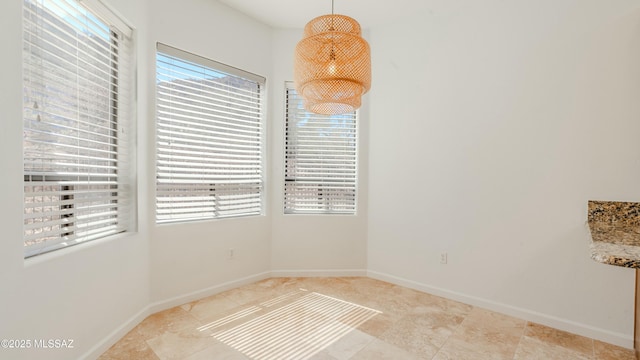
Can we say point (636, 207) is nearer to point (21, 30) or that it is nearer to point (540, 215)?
point (540, 215)

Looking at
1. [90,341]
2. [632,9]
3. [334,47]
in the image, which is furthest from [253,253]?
[632,9]

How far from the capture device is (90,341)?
6.30ft

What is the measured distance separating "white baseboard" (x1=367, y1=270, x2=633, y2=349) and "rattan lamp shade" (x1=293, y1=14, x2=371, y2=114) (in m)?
2.16

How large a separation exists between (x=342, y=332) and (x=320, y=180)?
1.73 metres

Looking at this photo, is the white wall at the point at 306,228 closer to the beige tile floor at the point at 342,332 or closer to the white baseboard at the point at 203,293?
the white baseboard at the point at 203,293

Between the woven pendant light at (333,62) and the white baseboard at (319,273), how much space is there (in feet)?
7.36

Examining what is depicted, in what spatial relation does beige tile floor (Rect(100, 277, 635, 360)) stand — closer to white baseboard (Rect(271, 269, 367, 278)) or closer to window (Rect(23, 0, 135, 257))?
white baseboard (Rect(271, 269, 367, 278))

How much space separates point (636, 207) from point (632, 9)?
1383mm

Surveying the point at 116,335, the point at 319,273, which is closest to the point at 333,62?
the point at 116,335

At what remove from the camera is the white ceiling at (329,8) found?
2922 mm

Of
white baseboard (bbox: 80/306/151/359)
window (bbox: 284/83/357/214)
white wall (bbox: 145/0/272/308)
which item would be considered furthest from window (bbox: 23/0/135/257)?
window (bbox: 284/83/357/214)

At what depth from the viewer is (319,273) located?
3531 mm

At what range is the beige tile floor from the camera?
6.69 feet

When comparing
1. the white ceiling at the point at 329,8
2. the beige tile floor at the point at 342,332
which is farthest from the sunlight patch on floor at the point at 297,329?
the white ceiling at the point at 329,8
